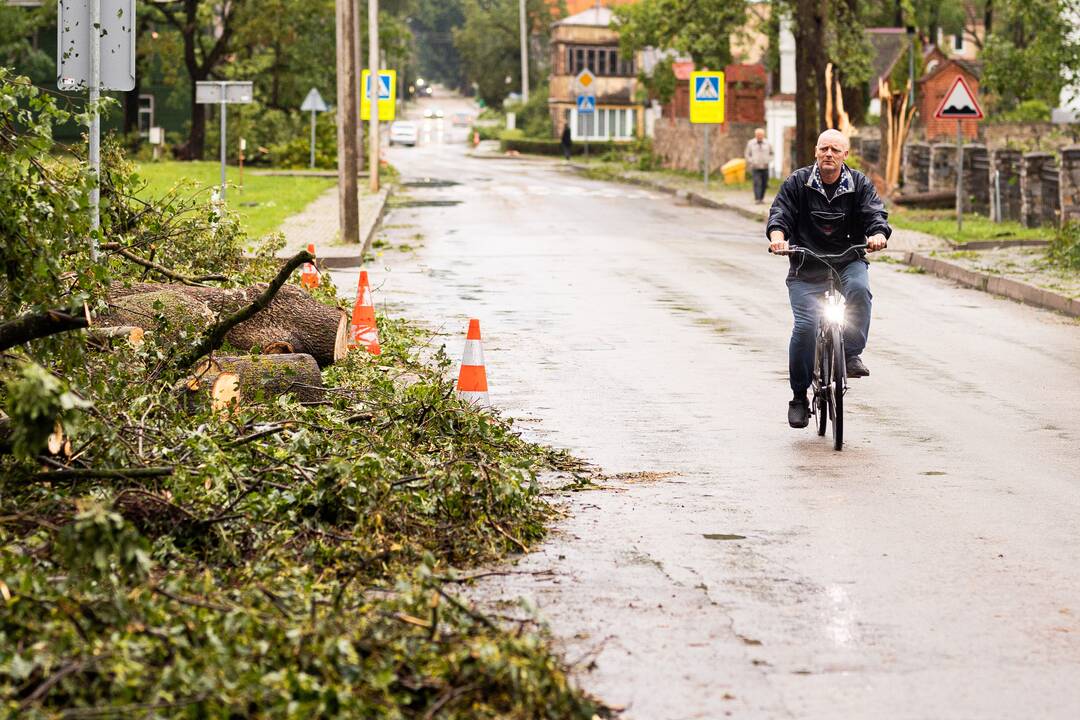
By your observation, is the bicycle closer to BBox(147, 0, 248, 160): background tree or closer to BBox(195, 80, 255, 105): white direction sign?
BBox(195, 80, 255, 105): white direction sign

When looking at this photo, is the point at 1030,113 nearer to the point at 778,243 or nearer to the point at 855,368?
the point at 855,368

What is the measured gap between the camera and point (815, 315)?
10.5 m

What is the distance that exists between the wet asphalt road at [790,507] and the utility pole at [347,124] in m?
6.76

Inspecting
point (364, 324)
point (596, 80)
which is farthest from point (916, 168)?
point (596, 80)

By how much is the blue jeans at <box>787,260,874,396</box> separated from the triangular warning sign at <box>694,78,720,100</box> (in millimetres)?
32393

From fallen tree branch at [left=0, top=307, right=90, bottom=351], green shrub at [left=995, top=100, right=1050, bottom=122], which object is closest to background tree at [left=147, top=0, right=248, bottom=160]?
green shrub at [left=995, top=100, right=1050, bottom=122]

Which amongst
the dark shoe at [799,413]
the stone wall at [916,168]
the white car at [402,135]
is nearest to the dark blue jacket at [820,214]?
the dark shoe at [799,413]

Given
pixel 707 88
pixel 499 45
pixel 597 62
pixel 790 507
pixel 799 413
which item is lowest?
pixel 790 507

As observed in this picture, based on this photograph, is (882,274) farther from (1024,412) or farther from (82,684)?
(82,684)

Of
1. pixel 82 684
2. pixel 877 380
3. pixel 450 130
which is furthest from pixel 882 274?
pixel 450 130

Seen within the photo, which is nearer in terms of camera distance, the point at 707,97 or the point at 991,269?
the point at 991,269

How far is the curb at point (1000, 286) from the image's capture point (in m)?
18.6

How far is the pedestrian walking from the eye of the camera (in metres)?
39.0

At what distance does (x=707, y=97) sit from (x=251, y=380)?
110 feet
